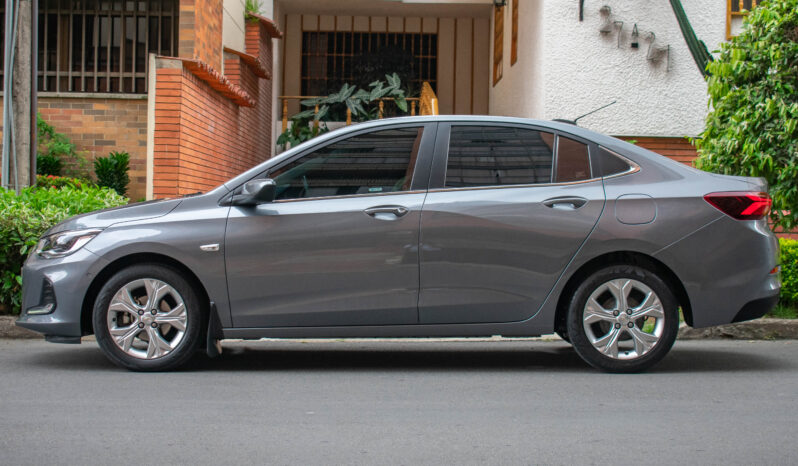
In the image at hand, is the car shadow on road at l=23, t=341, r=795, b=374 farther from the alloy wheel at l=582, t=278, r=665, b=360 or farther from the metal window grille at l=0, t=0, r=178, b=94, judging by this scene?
the metal window grille at l=0, t=0, r=178, b=94

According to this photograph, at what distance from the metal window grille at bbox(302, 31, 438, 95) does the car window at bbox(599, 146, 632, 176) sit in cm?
1378

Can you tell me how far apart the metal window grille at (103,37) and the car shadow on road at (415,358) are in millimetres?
7974

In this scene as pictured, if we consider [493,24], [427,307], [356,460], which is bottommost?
[356,460]

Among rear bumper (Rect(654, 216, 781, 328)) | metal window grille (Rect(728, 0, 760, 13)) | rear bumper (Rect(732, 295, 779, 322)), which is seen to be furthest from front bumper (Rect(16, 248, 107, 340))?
metal window grille (Rect(728, 0, 760, 13))

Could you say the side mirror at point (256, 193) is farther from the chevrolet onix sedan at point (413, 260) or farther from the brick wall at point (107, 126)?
the brick wall at point (107, 126)

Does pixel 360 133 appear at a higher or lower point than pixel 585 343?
higher

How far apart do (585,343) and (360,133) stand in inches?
79.5

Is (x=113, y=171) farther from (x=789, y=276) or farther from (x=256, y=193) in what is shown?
(x=789, y=276)

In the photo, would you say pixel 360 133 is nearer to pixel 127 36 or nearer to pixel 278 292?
pixel 278 292

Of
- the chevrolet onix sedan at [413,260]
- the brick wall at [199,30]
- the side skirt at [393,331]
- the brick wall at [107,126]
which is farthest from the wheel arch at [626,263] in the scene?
the brick wall at [107,126]

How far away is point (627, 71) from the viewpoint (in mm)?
12547

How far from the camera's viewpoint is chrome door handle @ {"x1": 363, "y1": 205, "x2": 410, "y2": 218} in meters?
5.84

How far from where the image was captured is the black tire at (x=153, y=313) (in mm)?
5844

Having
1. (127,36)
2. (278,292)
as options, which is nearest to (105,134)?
(127,36)
